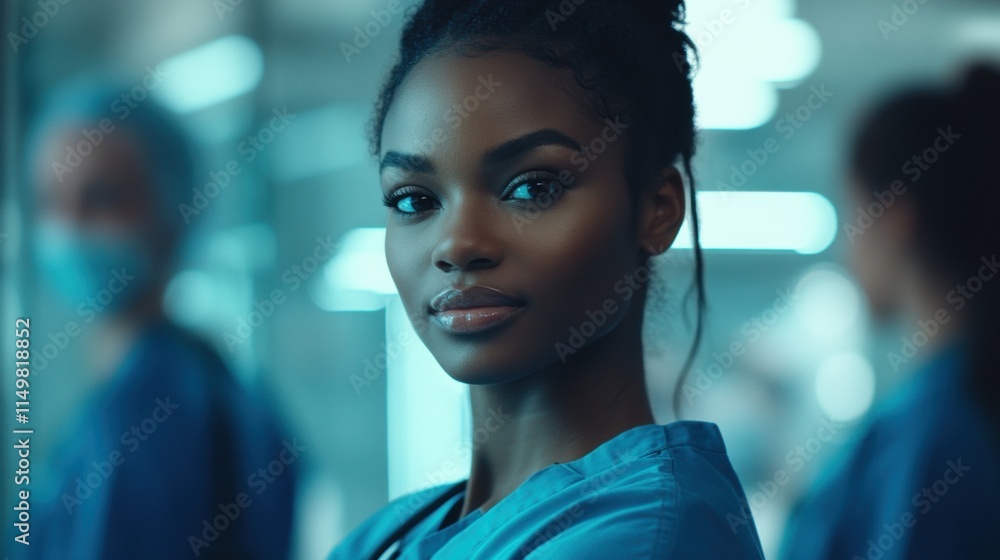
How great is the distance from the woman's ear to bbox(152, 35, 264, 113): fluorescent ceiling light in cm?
105

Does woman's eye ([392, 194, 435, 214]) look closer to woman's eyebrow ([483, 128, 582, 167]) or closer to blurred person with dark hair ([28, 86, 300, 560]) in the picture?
woman's eyebrow ([483, 128, 582, 167])

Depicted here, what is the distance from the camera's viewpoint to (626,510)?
0.57 metres

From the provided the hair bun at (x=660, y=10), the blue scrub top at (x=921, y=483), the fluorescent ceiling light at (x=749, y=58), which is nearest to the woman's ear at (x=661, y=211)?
the hair bun at (x=660, y=10)

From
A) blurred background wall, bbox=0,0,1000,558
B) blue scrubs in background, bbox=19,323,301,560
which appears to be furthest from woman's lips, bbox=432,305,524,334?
blurred background wall, bbox=0,0,1000,558

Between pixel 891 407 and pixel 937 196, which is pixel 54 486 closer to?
pixel 891 407

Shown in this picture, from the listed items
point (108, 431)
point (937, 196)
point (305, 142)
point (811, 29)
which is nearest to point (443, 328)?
point (108, 431)

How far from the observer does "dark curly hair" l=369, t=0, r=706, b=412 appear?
27.6 inches

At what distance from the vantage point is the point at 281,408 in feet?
4.86

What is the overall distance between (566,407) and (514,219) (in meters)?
0.16

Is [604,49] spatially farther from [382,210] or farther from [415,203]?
[382,210]

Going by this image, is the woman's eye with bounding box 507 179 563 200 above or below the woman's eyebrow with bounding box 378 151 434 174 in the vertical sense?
below

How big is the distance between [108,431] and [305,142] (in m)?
0.71

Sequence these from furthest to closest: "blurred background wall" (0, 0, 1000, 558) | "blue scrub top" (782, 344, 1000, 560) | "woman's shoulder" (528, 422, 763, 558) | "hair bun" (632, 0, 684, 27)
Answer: "blurred background wall" (0, 0, 1000, 558)
"blue scrub top" (782, 344, 1000, 560)
"hair bun" (632, 0, 684, 27)
"woman's shoulder" (528, 422, 763, 558)

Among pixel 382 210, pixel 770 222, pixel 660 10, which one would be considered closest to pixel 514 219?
pixel 660 10
